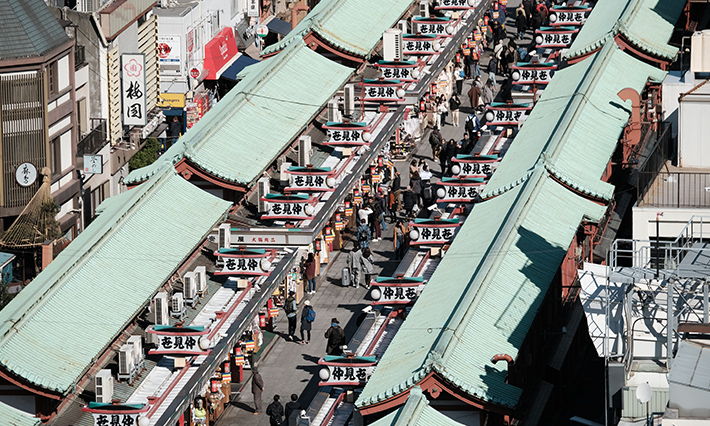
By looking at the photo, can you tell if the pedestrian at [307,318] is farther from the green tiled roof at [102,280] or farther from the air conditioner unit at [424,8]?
the air conditioner unit at [424,8]

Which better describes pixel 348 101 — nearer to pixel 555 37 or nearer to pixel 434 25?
pixel 434 25

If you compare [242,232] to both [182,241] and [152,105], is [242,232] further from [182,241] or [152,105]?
[152,105]

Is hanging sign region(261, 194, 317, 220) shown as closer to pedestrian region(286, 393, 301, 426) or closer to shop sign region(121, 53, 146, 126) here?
pedestrian region(286, 393, 301, 426)

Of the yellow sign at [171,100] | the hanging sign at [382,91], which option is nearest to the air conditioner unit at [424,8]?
the hanging sign at [382,91]

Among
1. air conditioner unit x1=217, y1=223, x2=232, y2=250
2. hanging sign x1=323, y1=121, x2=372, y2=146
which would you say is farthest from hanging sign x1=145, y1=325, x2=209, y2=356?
hanging sign x1=323, y1=121, x2=372, y2=146

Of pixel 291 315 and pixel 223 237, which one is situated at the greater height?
pixel 223 237

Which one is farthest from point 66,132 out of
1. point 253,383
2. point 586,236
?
point 586,236

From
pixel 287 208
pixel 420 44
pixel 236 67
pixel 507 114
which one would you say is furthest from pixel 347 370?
pixel 236 67
